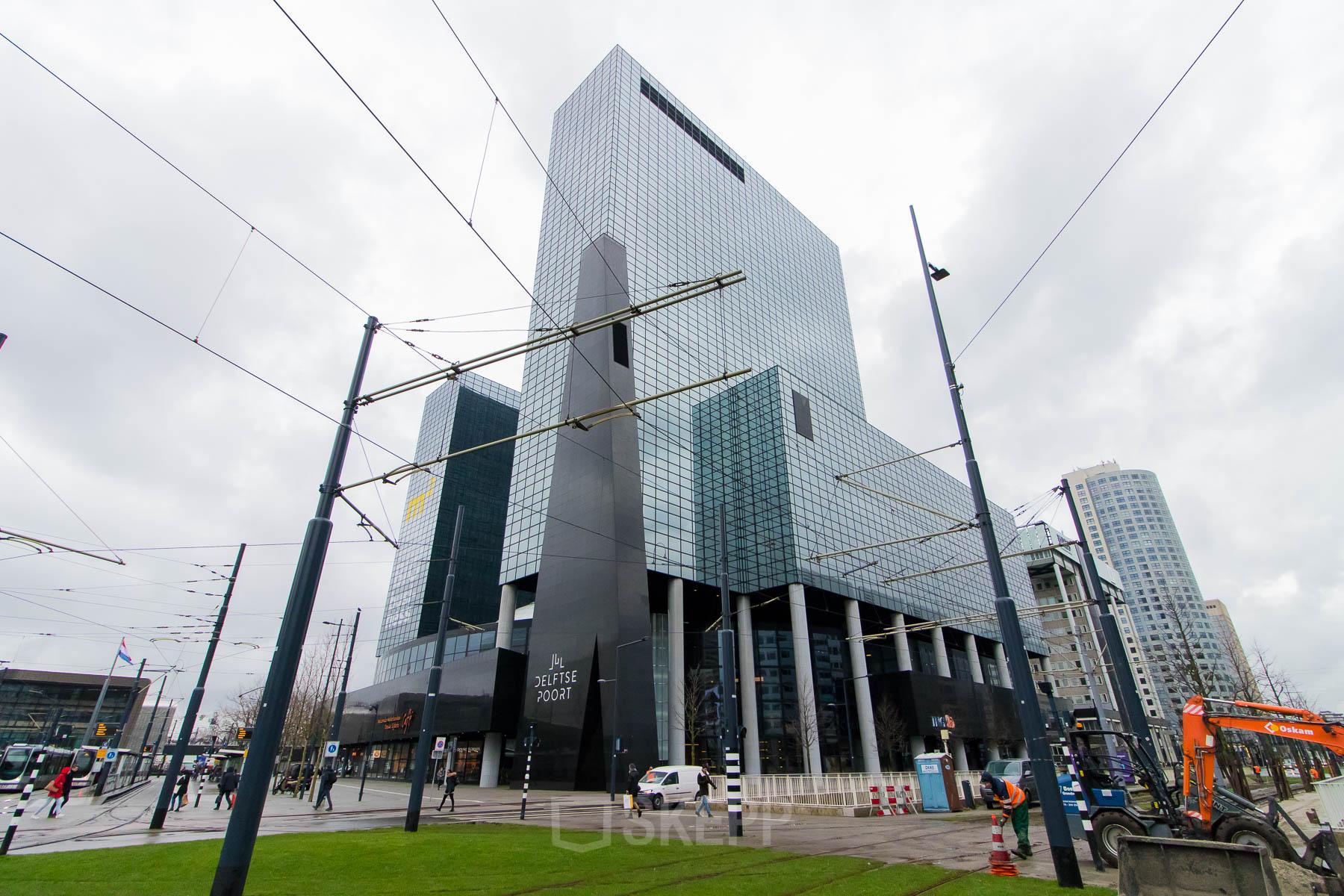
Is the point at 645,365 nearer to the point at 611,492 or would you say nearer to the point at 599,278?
the point at 599,278

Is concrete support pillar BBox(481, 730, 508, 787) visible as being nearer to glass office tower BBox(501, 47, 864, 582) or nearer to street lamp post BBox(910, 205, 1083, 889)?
glass office tower BBox(501, 47, 864, 582)

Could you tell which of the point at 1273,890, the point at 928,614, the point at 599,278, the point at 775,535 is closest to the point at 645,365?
the point at 599,278

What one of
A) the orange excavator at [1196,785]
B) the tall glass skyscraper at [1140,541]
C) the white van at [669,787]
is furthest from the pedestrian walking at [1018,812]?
the tall glass skyscraper at [1140,541]

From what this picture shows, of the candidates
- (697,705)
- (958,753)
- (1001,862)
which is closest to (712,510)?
(697,705)

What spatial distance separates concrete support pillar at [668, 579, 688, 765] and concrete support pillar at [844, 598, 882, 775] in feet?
→ 47.5

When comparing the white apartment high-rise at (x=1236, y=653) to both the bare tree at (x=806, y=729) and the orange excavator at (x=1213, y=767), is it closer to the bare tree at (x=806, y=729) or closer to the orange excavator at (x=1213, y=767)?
the bare tree at (x=806, y=729)

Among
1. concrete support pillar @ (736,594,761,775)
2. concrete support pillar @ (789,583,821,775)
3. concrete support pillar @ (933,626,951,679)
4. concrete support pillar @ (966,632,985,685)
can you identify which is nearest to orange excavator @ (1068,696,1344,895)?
concrete support pillar @ (736,594,761,775)

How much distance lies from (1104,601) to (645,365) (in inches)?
1711

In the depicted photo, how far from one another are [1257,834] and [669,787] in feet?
75.6

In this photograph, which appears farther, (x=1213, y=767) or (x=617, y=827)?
(x=617, y=827)

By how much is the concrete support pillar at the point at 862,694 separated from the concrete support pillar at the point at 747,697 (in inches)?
346

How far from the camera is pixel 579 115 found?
7969 centimetres

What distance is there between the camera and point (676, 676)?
170 feet

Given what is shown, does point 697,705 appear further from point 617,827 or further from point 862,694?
point 617,827
